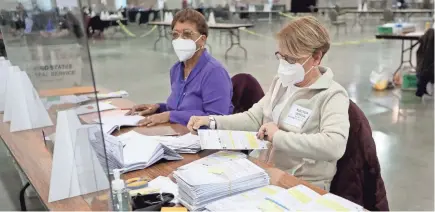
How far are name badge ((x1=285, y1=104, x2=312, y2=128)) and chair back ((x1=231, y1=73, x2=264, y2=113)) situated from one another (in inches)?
27.1

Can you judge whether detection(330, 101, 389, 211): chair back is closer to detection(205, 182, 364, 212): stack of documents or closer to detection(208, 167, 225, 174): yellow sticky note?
detection(205, 182, 364, 212): stack of documents

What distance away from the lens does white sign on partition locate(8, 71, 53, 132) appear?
2.04 m

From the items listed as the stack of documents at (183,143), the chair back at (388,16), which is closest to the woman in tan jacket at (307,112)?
the stack of documents at (183,143)

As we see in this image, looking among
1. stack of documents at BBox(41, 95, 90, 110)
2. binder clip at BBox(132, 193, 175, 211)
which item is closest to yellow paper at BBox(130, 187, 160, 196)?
binder clip at BBox(132, 193, 175, 211)

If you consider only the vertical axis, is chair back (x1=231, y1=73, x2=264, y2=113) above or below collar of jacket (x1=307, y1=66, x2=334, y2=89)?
below

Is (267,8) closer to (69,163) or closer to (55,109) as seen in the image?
(55,109)

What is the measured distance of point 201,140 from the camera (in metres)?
1.66

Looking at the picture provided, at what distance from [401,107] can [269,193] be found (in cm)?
404

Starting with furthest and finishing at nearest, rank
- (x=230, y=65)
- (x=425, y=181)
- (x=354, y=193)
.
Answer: (x=230, y=65) → (x=425, y=181) → (x=354, y=193)

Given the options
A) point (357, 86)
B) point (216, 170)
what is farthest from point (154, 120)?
point (357, 86)

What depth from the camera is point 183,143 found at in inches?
68.4

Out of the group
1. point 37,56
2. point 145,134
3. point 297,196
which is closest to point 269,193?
A: point 297,196

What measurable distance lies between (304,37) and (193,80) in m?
0.81

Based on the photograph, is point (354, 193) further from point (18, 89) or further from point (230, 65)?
point (230, 65)
